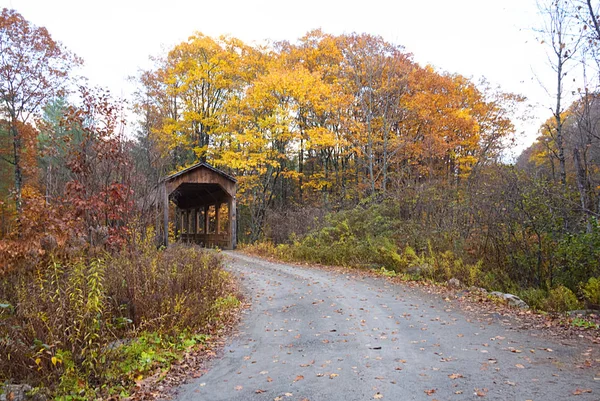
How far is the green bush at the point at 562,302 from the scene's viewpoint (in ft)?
27.8

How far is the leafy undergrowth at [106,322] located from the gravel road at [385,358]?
691mm

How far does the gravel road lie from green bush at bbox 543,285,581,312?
190cm

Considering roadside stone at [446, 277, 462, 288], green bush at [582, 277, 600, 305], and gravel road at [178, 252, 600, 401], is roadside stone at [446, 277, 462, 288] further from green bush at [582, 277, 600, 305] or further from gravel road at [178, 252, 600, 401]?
green bush at [582, 277, 600, 305]

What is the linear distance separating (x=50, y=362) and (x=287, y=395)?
2640 mm

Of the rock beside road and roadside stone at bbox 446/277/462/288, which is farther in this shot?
roadside stone at bbox 446/277/462/288

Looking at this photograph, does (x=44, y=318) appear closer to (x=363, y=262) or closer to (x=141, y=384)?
(x=141, y=384)

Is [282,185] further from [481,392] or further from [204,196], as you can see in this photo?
[481,392]

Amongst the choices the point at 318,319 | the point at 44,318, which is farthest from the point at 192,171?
the point at 44,318

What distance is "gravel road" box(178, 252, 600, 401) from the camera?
440 centimetres

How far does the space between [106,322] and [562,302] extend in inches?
331

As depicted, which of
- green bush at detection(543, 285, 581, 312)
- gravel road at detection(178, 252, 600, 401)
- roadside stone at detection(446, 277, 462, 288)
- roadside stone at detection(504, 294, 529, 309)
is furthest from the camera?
roadside stone at detection(446, 277, 462, 288)

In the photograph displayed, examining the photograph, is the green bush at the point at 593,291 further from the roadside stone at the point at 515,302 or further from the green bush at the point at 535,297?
the roadside stone at the point at 515,302

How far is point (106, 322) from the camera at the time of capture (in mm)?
5414

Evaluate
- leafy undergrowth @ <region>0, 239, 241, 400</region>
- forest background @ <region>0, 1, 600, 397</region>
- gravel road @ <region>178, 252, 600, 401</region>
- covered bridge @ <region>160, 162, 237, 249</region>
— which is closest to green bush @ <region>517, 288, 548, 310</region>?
forest background @ <region>0, 1, 600, 397</region>
